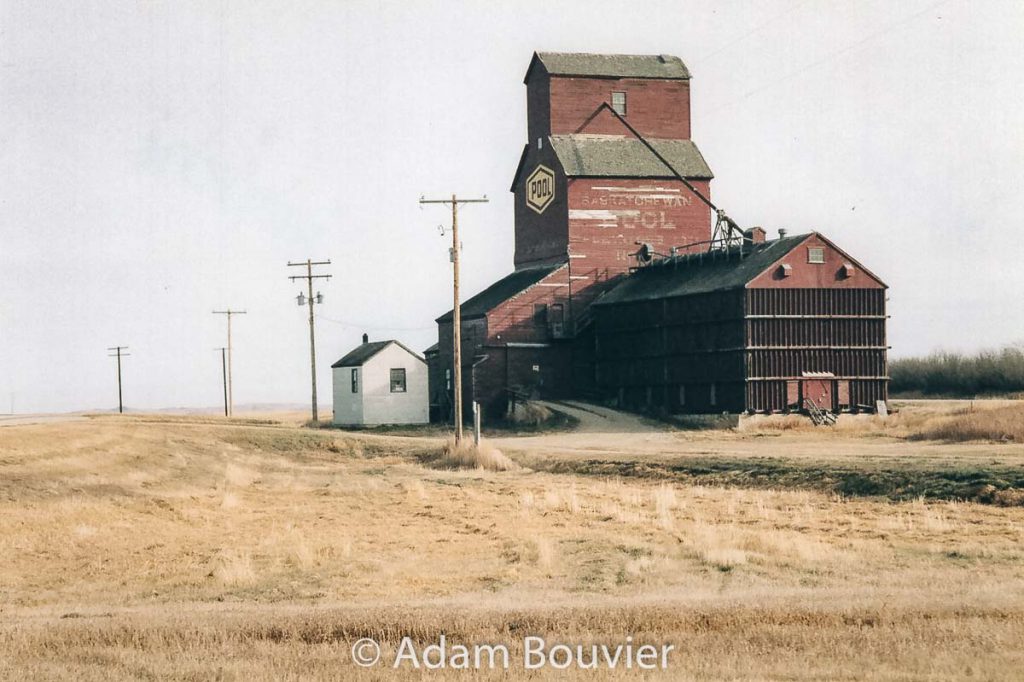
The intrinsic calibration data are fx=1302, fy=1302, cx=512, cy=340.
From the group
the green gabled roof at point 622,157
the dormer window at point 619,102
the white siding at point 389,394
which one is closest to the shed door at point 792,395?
the green gabled roof at point 622,157

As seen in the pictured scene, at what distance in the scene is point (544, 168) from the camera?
7144cm

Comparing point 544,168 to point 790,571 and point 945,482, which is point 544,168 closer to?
point 945,482

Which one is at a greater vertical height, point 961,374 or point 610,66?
point 610,66

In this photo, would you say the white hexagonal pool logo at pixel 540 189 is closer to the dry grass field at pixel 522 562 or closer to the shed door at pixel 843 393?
the shed door at pixel 843 393

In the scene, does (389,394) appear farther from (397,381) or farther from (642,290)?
(642,290)

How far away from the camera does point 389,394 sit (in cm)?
7075

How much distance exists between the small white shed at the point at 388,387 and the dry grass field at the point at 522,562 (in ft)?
94.9

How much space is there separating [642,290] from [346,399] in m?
18.6

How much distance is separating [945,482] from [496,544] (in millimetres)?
10782

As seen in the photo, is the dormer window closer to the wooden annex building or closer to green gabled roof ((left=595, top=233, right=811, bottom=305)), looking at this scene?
the wooden annex building

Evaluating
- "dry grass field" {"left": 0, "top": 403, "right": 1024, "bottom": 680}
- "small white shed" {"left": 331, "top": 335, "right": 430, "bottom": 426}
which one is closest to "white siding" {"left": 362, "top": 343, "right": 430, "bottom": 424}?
"small white shed" {"left": 331, "top": 335, "right": 430, "bottom": 426}

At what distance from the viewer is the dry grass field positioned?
1401cm

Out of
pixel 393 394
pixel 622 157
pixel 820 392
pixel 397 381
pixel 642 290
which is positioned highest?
pixel 622 157

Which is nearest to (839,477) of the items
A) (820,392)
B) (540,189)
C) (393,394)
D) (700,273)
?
(820,392)
